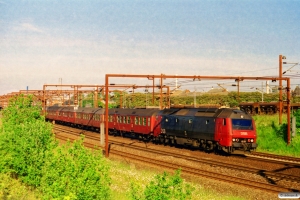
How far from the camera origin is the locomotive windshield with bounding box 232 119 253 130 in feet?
87.8

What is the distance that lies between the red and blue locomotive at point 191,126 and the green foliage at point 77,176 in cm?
1570

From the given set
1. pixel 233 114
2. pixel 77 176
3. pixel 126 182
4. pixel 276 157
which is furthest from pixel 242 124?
pixel 77 176

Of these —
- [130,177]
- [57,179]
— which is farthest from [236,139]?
[57,179]

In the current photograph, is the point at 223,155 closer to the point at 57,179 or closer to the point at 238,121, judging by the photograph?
the point at 238,121

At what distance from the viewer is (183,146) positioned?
3462cm

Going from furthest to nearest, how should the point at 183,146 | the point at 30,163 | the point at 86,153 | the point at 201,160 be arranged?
the point at 183,146, the point at 201,160, the point at 30,163, the point at 86,153

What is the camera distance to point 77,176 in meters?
11.9

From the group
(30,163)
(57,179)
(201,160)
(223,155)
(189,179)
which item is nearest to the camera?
(57,179)

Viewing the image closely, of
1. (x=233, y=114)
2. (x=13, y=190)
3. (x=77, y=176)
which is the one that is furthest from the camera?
(x=233, y=114)

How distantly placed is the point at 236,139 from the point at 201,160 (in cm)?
318

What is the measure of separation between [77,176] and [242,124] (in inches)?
694

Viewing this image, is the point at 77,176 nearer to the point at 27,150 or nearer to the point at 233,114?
the point at 27,150

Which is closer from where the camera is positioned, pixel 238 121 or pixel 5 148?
pixel 5 148

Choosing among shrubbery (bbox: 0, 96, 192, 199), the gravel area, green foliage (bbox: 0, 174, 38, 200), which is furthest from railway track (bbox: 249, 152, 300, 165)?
green foliage (bbox: 0, 174, 38, 200)
